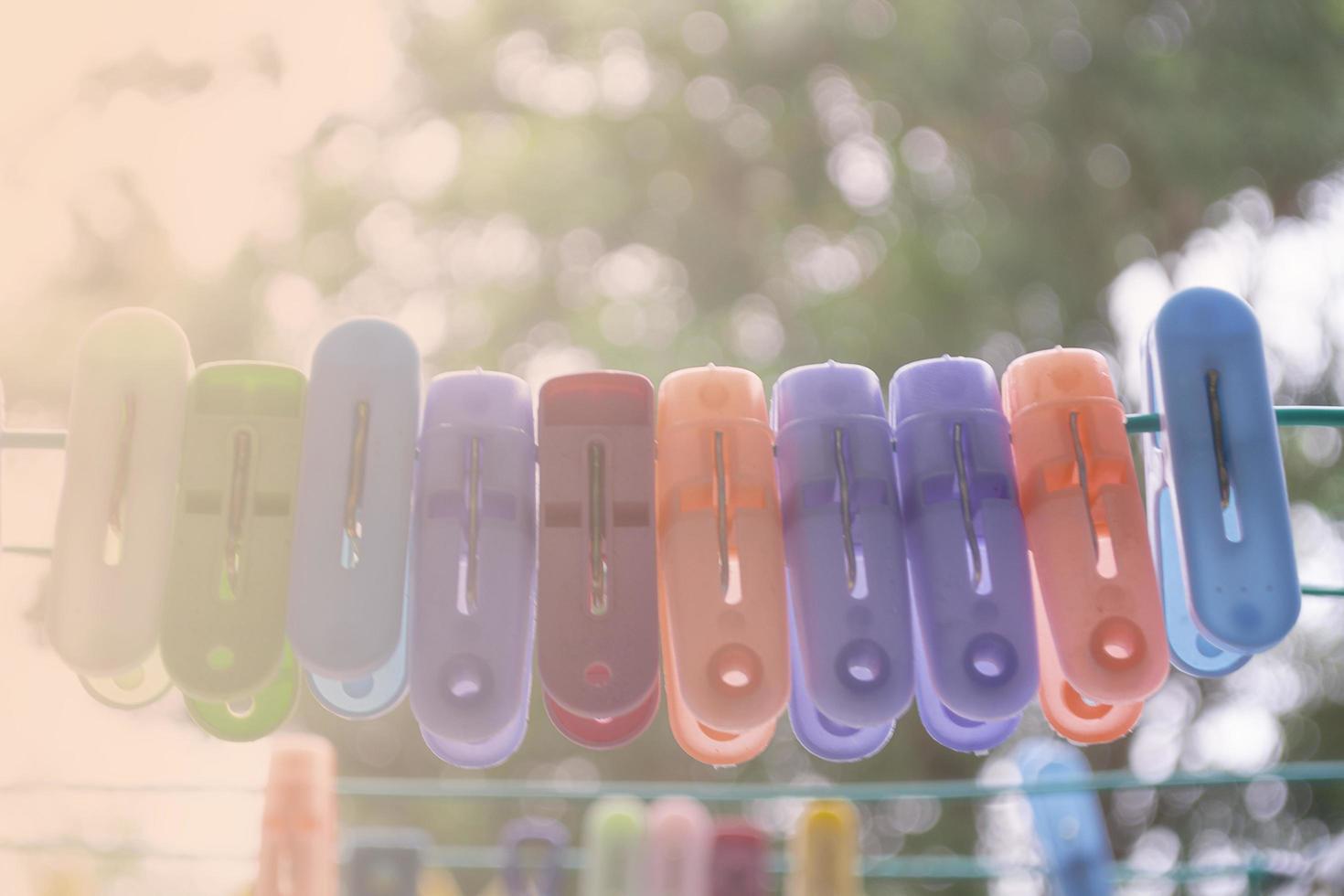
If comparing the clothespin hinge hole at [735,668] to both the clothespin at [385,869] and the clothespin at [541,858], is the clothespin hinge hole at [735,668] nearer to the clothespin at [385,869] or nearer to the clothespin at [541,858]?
the clothespin at [385,869]

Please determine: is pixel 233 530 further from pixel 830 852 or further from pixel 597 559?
pixel 830 852

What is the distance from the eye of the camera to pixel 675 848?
6.25 ft

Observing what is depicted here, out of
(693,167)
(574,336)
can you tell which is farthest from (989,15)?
(574,336)

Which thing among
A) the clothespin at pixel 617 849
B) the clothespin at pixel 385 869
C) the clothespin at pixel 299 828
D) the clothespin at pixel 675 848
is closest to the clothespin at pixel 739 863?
the clothespin at pixel 675 848

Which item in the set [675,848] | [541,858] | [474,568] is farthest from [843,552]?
[541,858]

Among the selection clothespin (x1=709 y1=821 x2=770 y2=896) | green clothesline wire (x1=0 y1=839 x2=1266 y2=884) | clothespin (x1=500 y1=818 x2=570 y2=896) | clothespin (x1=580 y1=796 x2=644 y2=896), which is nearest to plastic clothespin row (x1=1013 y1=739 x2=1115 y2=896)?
green clothesline wire (x1=0 y1=839 x2=1266 y2=884)

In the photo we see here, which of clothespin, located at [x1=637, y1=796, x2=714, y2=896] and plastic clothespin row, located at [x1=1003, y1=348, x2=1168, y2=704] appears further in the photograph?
clothespin, located at [x1=637, y1=796, x2=714, y2=896]

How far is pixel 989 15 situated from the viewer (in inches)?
200

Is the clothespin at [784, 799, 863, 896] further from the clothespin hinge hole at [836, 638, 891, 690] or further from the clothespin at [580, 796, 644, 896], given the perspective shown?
the clothespin hinge hole at [836, 638, 891, 690]

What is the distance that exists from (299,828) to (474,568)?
2.24ft

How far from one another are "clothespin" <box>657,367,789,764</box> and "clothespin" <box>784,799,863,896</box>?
0.69 metres

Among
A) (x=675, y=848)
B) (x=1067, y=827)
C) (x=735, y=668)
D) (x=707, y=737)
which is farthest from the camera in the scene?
(x=1067, y=827)

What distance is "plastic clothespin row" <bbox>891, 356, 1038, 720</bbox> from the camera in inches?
41.6

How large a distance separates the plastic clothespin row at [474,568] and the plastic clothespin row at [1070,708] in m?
0.46
